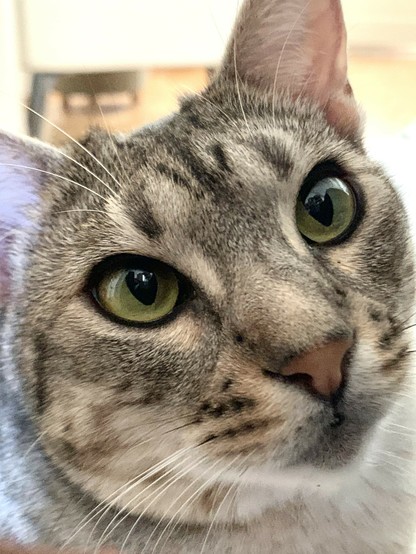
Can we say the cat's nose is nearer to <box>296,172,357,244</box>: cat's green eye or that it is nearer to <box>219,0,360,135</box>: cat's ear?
<box>296,172,357,244</box>: cat's green eye

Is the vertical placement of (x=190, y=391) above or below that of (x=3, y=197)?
below

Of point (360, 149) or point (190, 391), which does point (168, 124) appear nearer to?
point (360, 149)

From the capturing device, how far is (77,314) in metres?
0.97

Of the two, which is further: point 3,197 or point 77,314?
point 3,197

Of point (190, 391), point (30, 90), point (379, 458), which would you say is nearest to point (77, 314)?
point (190, 391)

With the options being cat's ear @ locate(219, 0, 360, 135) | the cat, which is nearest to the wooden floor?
cat's ear @ locate(219, 0, 360, 135)

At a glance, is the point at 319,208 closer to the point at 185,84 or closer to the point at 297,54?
the point at 297,54

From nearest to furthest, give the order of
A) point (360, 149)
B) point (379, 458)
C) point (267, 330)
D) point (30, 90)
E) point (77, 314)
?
point (267, 330)
point (77, 314)
point (379, 458)
point (360, 149)
point (30, 90)

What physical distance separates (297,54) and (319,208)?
0.34 metres

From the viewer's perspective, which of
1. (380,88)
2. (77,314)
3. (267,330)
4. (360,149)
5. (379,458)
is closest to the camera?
(267,330)

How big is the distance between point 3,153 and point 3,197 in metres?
0.07

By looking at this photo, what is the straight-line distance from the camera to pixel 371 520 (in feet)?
3.61

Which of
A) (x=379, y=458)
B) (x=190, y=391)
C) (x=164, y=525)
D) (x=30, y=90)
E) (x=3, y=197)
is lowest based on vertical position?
(x=164, y=525)

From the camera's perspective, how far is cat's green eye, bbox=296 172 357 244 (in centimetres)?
104
